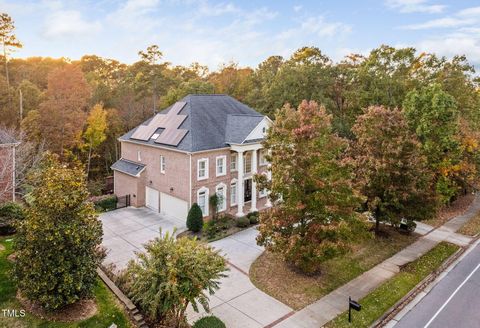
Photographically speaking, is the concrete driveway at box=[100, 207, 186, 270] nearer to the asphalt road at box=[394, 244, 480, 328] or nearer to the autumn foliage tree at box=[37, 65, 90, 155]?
the autumn foliage tree at box=[37, 65, 90, 155]

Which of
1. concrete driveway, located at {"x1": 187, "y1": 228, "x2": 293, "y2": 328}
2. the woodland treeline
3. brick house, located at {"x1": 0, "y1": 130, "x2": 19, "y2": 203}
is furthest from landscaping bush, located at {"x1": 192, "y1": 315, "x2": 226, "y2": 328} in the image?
the woodland treeline

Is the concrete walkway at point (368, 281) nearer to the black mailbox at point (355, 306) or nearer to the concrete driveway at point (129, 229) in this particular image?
the black mailbox at point (355, 306)

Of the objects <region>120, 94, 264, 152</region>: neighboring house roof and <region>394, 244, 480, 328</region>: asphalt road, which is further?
<region>120, 94, 264, 152</region>: neighboring house roof

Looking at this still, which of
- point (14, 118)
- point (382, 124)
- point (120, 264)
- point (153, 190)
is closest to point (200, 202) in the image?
point (153, 190)

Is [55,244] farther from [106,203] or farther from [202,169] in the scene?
[106,203]

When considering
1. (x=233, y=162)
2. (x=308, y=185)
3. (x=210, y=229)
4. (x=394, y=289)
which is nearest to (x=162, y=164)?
(x=233, y=162)

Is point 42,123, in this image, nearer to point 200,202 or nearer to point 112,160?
point 112,160
